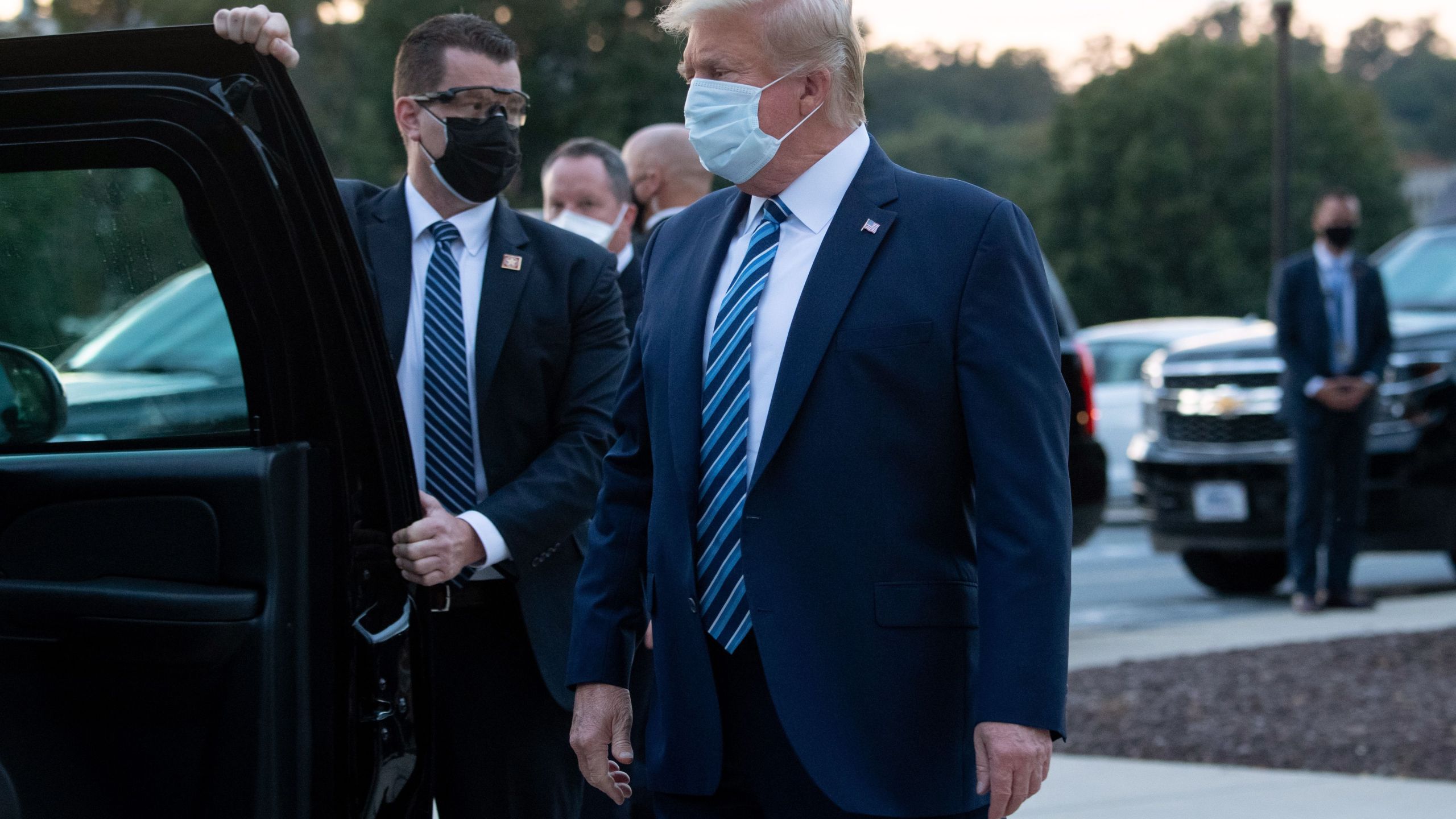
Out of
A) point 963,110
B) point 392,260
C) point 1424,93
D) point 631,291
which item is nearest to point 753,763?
point 392,260

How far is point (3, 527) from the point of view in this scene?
2.32 metres

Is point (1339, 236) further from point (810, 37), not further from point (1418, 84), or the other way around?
point (1418, 84)

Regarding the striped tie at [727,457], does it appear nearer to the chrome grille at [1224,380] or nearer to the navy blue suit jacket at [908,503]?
the navy blue suit jacket at [908,503]

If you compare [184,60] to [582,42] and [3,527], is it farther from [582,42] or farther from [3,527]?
[582,42]

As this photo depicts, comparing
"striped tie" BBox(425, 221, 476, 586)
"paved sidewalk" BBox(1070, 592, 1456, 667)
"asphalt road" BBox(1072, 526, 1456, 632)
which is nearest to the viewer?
"striped tie" BBox(425, 221, 476, 586)

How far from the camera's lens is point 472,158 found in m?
3.25

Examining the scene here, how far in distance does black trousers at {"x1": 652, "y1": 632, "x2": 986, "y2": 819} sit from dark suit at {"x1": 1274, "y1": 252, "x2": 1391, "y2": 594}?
690 cm

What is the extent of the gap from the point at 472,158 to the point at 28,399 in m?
1.12

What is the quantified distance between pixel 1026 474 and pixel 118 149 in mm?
1285

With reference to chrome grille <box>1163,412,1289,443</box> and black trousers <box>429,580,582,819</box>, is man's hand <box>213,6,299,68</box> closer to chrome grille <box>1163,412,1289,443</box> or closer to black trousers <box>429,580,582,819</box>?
black trousers <box>429,580,582,819</box>

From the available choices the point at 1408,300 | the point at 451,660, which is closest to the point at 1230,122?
the point at 1408,300

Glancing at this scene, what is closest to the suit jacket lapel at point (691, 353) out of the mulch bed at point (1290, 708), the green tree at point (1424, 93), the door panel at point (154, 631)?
the door panel at point (154, 631)

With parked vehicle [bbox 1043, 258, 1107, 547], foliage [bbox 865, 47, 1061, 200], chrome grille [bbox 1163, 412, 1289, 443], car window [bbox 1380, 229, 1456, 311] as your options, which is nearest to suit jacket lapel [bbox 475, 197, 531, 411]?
parked vehicle [bbox 1043, 258, 1107, 547]

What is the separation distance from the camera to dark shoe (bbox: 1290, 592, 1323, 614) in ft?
29.3
